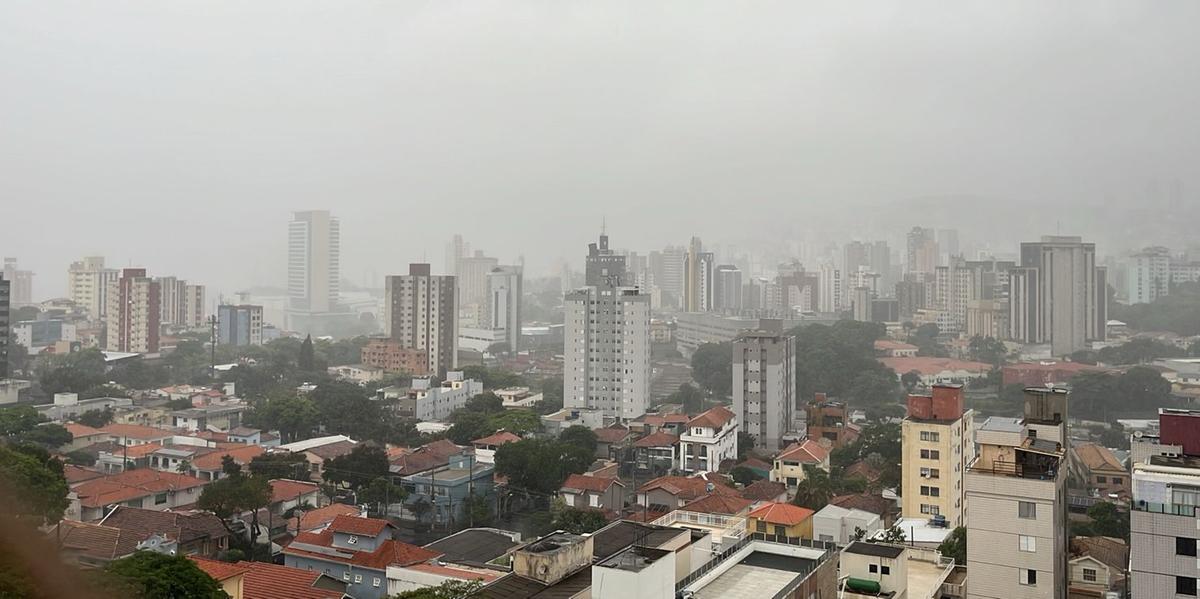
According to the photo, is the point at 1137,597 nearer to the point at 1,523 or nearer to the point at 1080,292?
the point at 1,523


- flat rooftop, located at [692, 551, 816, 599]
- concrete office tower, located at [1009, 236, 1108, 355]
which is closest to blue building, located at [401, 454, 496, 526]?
flat rooftop, located at [692, 551, 816, 599]

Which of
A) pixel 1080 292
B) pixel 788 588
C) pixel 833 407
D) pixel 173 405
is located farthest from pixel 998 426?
pixel 1080 292

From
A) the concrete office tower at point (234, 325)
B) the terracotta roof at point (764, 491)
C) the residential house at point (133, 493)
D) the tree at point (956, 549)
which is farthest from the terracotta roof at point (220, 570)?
the concrete office tower at point (234, 325)

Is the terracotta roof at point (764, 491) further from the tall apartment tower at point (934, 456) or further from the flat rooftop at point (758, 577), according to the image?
the flat rooftop at point (758, 577)

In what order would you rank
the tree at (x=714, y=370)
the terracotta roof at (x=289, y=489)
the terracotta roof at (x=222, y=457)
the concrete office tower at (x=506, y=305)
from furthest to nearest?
the concrete office tower at (x=506, y=305) < the tree at (x=714, y=370) < the terracotta roof at (x=222, y=457) < the terracotta roof at (x=289, y=489)

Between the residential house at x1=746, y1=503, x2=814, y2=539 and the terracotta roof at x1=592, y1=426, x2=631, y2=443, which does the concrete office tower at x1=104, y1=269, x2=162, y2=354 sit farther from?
the residential house at x1=746, y1=503, x2=814, y2=539

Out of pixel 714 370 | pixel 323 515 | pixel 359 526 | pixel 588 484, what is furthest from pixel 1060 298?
pixel 359 526
